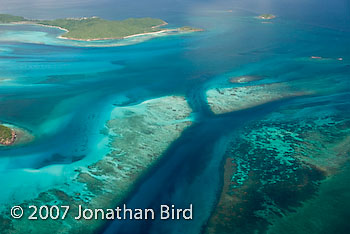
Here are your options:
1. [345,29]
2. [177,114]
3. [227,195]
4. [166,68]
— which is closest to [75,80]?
[166,68]

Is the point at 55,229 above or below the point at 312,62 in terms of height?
below

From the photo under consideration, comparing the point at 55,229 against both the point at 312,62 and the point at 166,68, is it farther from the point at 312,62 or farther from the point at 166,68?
the point at 312,62

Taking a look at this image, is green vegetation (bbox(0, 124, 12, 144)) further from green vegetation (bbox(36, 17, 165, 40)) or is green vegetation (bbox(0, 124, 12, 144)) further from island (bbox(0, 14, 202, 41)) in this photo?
green vegetation (bbox(36, 17, 165, 40))

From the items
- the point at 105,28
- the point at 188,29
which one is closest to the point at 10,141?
the point at 105,28

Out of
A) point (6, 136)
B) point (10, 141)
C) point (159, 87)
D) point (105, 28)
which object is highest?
point (105, 28)

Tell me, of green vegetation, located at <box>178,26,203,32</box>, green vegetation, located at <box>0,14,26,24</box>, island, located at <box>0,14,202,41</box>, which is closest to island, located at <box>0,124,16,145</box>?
island, located at <box>0,14,202,41</box>

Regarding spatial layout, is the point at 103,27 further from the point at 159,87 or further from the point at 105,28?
the point at 159,87
